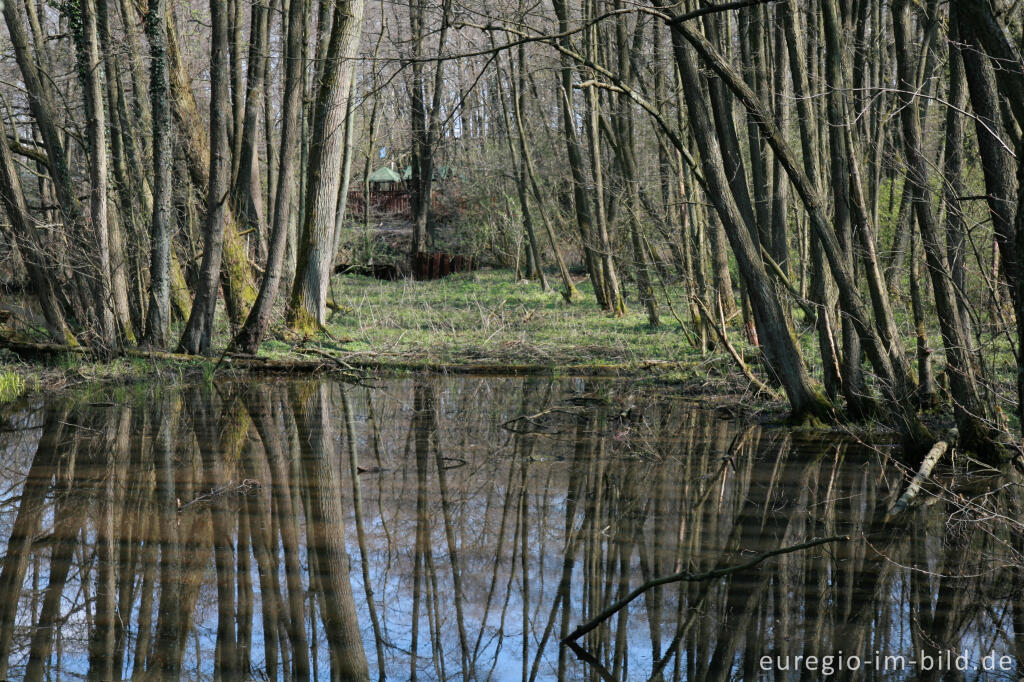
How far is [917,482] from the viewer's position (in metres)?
6.31

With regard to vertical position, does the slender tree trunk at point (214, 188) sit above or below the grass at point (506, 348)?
above

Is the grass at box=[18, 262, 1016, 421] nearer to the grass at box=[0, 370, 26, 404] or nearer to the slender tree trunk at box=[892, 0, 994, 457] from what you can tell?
the grass at box=[0, 370, 26, 404]

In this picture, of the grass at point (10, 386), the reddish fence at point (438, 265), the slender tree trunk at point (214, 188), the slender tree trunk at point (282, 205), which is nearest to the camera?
the grass at point (10, 386)

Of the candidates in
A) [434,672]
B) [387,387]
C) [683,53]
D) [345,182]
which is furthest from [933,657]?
[345,182]

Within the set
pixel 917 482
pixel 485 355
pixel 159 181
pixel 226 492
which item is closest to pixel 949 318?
pixel 917 482

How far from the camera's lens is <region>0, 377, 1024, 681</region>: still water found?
414 centimetres

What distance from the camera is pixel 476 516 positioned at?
6.18m

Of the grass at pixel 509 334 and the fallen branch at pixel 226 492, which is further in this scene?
the grass at pixel 509 334

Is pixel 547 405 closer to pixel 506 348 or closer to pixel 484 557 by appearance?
pixel 506 348

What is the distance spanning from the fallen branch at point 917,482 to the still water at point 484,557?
8 cm

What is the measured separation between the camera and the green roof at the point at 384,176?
141 ft

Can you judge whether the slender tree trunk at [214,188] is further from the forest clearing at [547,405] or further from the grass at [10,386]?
the grass at [10,386]

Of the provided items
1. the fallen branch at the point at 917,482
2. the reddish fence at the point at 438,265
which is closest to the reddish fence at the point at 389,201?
the reddish fence at the point at 438,265

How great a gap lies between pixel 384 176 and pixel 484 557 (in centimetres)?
4000
